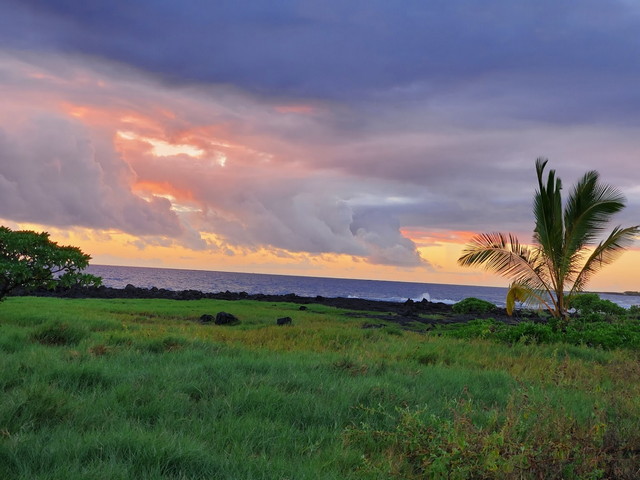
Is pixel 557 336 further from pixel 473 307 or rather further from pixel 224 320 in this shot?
pixel 473 307

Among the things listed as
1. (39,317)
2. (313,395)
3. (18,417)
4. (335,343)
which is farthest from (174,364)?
(39,317)

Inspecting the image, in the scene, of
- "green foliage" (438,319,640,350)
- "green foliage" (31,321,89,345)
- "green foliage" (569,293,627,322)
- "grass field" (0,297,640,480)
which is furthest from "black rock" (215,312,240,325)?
"green foliage" (569,293,627,322)

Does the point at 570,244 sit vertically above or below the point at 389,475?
above

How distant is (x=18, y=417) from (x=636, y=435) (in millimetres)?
6606

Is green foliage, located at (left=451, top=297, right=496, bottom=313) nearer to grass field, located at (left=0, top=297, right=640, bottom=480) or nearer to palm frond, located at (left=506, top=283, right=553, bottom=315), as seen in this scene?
palm frond, located at (left=506, top=283, right=553, bottom=315)

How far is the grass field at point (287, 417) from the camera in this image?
4344mm

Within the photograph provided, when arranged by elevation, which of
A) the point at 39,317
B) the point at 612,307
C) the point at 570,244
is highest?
the point at 570,244

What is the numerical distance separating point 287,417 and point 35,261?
10978mm

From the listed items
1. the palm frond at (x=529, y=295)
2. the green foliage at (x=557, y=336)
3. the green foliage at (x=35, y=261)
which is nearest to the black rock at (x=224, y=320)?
the green foliage at (x=35, y=261)

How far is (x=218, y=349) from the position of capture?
35.3ft

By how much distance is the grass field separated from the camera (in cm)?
434

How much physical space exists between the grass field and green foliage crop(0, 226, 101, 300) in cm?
323

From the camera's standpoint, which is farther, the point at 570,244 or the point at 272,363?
the point at 570,244

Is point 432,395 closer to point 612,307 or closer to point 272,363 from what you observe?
point 272,363
